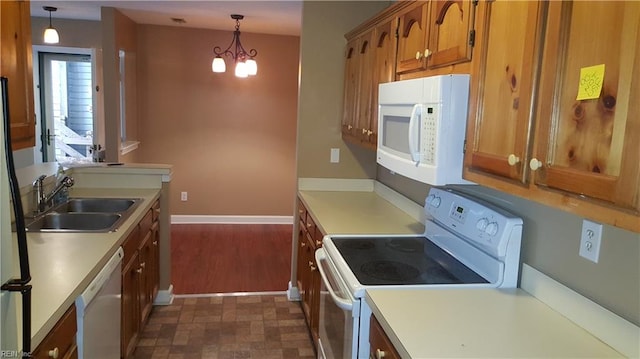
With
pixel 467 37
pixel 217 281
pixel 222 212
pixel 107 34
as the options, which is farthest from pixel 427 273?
pixel 222 212

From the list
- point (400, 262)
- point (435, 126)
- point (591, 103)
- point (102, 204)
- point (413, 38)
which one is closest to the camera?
point (591, 103)

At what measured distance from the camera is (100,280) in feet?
6.23

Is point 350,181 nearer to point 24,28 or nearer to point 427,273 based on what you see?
point 427,273

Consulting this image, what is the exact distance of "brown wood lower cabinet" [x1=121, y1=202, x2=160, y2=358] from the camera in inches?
97.7

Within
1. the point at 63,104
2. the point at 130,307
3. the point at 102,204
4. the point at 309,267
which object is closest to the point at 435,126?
the point at 309,267

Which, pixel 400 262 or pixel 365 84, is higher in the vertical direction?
pixel 365 84

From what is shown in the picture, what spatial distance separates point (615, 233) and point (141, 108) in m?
5.48

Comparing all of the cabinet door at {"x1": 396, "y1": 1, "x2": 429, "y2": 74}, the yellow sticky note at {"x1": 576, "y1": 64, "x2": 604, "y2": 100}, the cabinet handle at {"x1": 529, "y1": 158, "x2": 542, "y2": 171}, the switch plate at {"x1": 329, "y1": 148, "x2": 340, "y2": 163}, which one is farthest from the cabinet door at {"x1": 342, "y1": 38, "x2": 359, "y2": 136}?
the yellow sticky note at {"x1": 576, "y1": 64, "x2": 604, "y2": 100}

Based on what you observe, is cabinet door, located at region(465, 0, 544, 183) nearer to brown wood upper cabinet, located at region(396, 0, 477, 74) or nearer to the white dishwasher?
brown wood upper cabinet, located at region(396, 0, 477, 74)

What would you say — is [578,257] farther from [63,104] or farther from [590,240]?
[63,104]

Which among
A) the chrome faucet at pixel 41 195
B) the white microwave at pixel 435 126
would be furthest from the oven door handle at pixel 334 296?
the chrome faucet at pixel 41 195

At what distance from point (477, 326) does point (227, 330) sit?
217 cm

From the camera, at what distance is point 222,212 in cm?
620

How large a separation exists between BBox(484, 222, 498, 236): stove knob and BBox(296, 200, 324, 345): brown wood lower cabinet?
1004 mm
